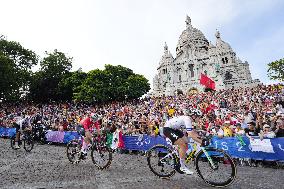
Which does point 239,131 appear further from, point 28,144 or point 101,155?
point 28,144

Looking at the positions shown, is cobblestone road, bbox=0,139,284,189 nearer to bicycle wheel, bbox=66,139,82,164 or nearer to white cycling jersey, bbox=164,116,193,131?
bicycle wheel, bbox=66,139,82,164

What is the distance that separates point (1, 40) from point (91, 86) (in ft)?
73.6

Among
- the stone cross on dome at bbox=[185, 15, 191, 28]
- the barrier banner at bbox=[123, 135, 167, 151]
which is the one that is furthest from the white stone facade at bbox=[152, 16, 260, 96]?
the barrier banner at bbox=[123, 135, 167, 151]

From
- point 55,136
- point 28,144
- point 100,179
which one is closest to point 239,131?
point 100,179

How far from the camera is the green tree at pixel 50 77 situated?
226 ft

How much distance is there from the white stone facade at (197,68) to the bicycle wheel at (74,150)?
85512 mm

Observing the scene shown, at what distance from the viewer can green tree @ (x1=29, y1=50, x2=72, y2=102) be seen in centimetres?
6894

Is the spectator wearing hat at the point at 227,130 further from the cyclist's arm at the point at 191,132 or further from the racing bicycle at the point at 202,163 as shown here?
the cyclist's arm at the point at 191,132

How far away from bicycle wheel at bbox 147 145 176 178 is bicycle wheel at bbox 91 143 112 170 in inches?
78.1

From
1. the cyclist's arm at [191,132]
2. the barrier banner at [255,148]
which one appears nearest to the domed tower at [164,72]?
the barrier banner at [255,148]

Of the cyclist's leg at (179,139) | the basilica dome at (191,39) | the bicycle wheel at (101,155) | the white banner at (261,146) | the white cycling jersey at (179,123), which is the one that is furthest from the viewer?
the basilica dome at (191,39)

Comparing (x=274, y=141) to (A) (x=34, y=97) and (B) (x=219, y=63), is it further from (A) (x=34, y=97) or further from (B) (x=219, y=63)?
(B) (x=219, y=63)

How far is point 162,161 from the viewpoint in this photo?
816 cm

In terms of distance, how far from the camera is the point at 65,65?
2916 inches
